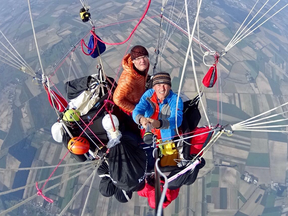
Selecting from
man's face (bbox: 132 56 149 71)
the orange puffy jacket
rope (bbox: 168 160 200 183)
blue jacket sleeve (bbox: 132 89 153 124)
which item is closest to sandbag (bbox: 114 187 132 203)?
rope (bbox: 168 160 200 183)

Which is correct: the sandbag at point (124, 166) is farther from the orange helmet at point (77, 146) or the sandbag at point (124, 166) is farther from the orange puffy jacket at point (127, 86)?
the orange puffy jacket at point (127, 86)

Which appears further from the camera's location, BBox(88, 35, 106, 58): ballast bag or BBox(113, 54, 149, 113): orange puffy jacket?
BBox(88, 35, 106, 58): ballast bag

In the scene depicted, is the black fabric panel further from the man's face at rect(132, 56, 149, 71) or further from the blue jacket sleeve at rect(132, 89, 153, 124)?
the man's face at rect(132, 56, 149, 71)

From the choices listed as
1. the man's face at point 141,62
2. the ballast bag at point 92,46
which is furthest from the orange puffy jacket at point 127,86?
the ballast bag at point 92,46

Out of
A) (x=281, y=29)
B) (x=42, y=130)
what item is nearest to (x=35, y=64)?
(x=42, y=130)

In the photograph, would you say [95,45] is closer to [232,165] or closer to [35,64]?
[232,165]
